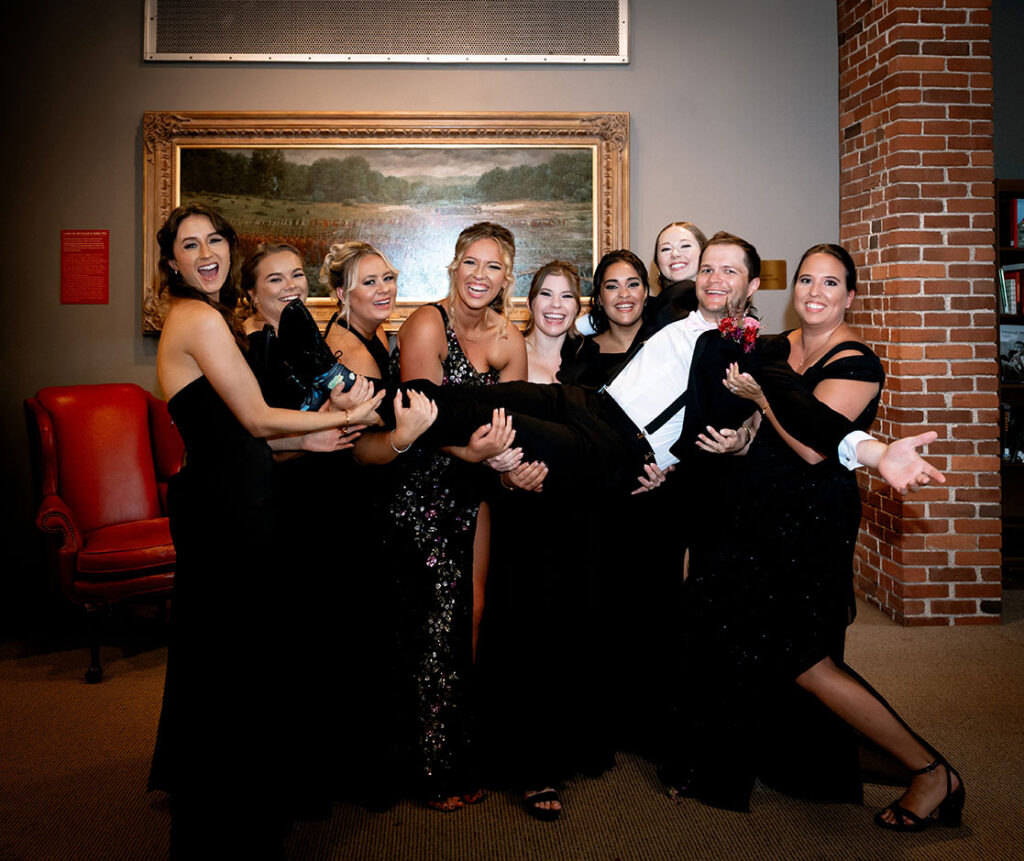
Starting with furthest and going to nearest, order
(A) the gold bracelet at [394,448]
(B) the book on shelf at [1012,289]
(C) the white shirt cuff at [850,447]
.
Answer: (B) the book on shelf at [1012,289], (A) the gold bracelet at [394,448], (C) the white shirt cuff at [850,447]

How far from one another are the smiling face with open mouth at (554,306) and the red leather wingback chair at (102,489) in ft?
6.66

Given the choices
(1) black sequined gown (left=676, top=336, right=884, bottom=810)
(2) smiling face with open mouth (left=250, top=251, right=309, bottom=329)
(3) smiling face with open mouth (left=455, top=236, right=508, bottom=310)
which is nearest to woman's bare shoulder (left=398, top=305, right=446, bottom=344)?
(3) smiling face with open mouth (left=455, top=236, right=508, bottom=310)

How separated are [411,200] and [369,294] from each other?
197 centimetres

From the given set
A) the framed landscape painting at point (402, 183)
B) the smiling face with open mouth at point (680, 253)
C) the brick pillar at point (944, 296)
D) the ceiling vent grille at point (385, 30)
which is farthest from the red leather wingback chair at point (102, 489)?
the brick pillar at point (944, 296)

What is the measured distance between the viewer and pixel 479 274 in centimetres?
289

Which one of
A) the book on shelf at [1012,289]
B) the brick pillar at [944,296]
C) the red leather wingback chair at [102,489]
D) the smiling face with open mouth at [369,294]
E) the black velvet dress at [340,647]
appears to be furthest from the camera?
the book on shelf at [1012,289]

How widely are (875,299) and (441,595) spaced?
3210mm

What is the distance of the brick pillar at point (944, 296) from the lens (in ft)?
14.4

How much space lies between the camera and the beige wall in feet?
16.1

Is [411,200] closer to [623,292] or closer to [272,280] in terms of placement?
[272,280]

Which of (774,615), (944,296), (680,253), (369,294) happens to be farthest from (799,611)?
(944,296)

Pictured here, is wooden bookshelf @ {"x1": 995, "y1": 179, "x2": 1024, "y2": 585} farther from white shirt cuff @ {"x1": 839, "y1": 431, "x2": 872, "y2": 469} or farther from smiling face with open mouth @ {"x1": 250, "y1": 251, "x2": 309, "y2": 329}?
smiling face with open mouth @ {"x1": 250, "y1": 251, "x2": 309, "y2": 329}

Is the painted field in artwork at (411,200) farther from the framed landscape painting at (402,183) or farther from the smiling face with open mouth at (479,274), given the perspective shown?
the smiling face with open mouth at (479,274)

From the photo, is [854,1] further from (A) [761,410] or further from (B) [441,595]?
(B) [441,595]
